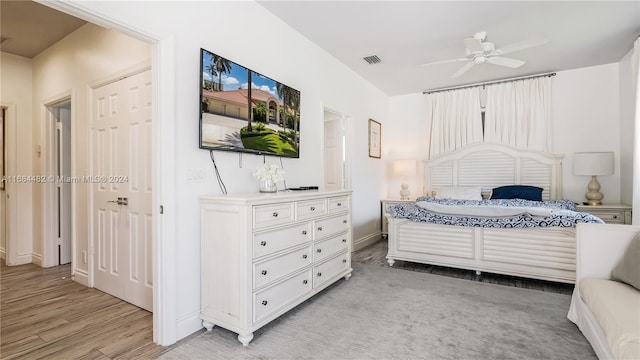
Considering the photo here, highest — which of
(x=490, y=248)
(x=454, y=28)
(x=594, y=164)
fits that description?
(x=454, y=28)

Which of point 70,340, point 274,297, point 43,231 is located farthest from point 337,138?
point 43,231

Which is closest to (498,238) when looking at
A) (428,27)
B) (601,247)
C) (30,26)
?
(601,247)

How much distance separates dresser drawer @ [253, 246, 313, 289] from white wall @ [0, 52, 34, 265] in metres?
3.93

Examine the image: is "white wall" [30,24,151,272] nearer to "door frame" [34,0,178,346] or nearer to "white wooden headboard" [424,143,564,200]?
"door frame" [34,0,178,346]

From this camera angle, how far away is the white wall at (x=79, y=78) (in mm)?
2764

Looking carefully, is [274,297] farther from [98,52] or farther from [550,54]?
[550,54]

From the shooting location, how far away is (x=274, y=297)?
222cm

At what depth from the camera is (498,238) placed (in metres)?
3.28

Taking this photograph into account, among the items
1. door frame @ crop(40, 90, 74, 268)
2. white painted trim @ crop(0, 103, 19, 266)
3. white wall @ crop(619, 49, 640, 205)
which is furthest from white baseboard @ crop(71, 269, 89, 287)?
white wall @ crop(619, 49, 640, 205)

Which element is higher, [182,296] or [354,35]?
[354,35]

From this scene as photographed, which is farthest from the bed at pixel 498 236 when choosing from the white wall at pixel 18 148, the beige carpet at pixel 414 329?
the white wall at pixel 18 148

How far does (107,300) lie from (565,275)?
4434 millimetres

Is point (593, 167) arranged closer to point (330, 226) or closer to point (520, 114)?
point (520, 114)

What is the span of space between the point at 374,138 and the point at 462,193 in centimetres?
173
